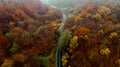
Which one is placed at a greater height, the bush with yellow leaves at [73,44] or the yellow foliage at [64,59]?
the bush with yellow leaves at [73,44]

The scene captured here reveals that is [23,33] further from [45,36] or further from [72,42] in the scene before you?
[72,42]

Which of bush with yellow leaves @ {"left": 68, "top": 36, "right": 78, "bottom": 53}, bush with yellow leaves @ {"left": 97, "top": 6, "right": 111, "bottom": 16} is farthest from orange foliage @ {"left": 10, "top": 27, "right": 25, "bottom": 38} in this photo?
bush with yellow leaves @ {"left": 97, "top": 6, "right": 111, "bottom": 16}

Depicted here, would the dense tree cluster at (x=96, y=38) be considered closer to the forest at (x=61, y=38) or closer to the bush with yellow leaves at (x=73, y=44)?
the forest at (x=61, y=38)

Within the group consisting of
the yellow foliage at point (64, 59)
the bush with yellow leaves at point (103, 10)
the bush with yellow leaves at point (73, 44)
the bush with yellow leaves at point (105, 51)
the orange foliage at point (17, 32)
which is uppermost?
the bush with yellow leaves at point (103, 10)

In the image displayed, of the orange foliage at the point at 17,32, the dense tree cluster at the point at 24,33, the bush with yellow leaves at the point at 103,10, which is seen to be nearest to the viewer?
the dense tree cluster at the point at 24,33

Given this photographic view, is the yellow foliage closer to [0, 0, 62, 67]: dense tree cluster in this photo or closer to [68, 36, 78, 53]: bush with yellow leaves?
[68, 36, 78, 53]: bush with yellow leaves

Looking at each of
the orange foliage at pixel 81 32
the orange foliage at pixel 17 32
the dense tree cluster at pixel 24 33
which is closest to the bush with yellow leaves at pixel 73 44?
the orange foliage at pixel 81 32

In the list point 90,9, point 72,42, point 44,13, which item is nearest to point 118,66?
point 72,42

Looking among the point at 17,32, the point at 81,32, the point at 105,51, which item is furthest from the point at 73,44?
the point at 17,32
